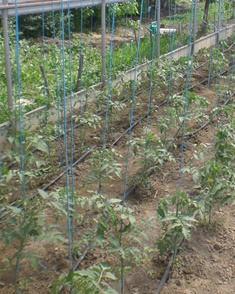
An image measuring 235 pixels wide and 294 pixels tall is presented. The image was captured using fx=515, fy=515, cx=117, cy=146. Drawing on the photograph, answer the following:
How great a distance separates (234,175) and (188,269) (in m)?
0.73

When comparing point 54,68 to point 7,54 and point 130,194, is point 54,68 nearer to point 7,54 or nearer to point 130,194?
point 7,54

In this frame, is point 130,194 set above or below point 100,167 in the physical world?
below

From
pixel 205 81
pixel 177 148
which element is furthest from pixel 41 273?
pixel 205 81

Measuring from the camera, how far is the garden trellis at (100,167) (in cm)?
275

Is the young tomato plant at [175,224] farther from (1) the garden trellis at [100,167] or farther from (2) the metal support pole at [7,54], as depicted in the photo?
(2) the metal support pole at [7,54]

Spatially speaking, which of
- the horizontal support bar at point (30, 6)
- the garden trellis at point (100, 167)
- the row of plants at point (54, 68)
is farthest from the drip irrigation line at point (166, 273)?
the horizontal support bar at point (30, 6)

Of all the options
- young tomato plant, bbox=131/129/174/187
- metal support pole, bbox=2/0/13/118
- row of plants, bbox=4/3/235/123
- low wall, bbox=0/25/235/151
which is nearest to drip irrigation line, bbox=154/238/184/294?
young tomato plant, bbox=131/129/174/187

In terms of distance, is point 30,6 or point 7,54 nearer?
point 7,54

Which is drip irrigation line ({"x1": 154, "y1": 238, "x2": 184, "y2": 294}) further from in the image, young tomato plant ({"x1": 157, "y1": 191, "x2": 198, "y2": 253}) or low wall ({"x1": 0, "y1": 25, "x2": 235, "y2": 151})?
low wall ({"x1": 0, "y1": 25, "x2": 235, "y2": 151})

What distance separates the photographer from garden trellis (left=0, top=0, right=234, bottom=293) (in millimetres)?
2750

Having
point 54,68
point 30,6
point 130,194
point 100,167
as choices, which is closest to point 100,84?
point 54,68

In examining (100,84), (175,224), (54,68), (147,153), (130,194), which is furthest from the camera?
(54,68)

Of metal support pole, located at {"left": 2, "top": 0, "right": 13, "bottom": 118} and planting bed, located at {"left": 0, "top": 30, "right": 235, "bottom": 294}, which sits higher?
metal support pole, located at {"left": 2, "top": 0, "right": 13, "bottom": 118}

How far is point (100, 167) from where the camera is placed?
364 cm
